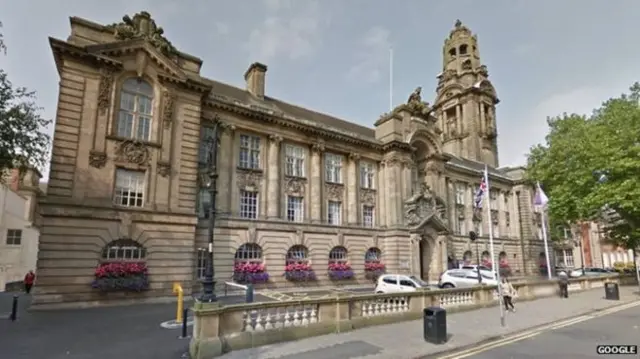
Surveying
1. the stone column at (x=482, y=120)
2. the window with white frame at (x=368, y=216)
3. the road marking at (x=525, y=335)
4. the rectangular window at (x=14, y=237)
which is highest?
the stone column at (x=482, y=120)

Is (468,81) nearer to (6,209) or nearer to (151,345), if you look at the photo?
(151,345)

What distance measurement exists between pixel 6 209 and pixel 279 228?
31.9 meters

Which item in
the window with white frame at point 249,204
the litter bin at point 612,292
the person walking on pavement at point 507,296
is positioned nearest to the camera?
the person walking on pavement at point 507,296

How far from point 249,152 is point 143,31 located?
33.4 feet

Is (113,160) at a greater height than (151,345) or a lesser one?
greater

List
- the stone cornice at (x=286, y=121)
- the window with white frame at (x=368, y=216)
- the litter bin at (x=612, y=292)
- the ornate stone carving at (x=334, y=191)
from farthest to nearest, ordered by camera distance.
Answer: the window with white frame at (x=368, y=216), the ornate stone carving at (x=334, y=191), the stone cornice at (x=286, y=121), the litter bin at (x=612, y=292)

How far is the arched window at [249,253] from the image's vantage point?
934 inches

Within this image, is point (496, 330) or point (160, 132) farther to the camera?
point (160, 132)

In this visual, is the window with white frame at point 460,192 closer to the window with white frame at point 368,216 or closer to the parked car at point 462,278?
the window with white frame at point 368,216

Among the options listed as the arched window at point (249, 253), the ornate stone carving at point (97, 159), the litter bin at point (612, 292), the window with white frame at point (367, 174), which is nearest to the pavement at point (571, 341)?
the litter bin at point (612, 292)

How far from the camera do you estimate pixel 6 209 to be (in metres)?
36.6

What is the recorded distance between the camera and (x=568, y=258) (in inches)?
2269

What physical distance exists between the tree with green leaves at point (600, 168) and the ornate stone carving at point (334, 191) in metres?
17.6

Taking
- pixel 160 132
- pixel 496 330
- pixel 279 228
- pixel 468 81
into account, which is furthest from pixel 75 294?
pixel 468 81
